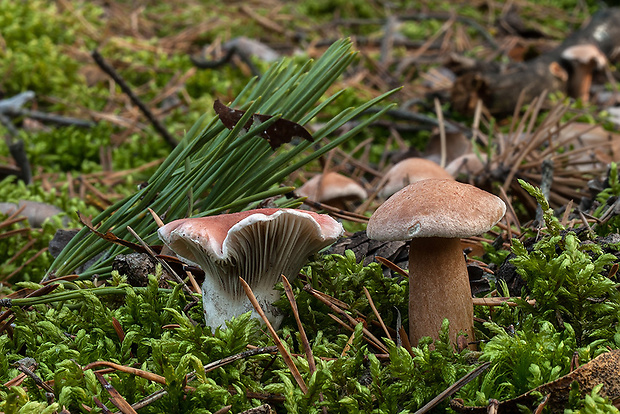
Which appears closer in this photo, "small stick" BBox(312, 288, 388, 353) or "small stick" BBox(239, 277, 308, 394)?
"small stick" BBox(239, 277, 308, 394)

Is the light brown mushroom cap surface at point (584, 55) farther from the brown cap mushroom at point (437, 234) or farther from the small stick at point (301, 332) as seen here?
the small stick at point (301, 332)

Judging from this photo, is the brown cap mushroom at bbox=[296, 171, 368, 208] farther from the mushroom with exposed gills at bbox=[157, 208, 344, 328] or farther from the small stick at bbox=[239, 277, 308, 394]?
the small stick at bbox=[239, 277, 308, 394]

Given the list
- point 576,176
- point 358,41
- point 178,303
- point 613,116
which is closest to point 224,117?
point 178,303

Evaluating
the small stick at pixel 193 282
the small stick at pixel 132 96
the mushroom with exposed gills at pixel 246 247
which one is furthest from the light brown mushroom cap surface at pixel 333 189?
the mushroom with exposed gills at pixel 246 247

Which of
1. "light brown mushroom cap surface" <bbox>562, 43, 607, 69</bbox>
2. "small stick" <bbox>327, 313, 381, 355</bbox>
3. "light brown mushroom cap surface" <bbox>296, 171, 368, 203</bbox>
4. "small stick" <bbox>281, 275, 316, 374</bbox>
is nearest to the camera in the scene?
"small stick" <bbox>281, 275, 316, 374</bbox>

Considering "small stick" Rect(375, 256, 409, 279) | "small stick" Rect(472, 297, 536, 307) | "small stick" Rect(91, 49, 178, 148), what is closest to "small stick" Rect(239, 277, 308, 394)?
"small stick" Rect(375, 256, 409, 279)

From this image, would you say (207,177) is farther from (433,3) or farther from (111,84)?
(433,3)

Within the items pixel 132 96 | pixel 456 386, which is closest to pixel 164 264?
pixel 456 386
